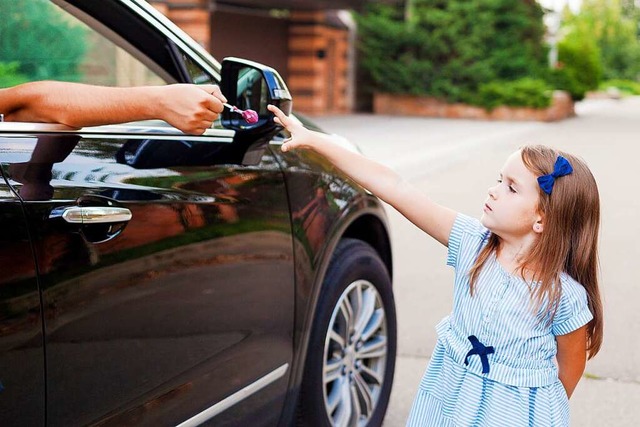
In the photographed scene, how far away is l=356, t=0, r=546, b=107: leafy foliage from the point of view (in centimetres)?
2733

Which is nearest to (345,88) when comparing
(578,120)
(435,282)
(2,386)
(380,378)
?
(578,120)

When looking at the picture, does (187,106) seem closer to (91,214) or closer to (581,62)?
(91,214)

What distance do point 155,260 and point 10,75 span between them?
1066 millimetres

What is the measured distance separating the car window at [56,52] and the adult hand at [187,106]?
2.31ft

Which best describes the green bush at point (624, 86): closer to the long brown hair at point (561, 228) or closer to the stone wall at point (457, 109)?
the stone wall at point (457, 109)

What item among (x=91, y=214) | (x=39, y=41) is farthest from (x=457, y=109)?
(x=91, y=214)

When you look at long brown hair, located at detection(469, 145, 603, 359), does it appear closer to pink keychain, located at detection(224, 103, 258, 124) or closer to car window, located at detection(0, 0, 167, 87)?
pink keychain, located at detection(224, 103, 258, 124)

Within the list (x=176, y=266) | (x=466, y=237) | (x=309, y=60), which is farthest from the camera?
(x=309, y=60)

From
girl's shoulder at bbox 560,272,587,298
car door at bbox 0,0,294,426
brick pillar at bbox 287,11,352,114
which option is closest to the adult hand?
car door at bbox 0,0,294,426

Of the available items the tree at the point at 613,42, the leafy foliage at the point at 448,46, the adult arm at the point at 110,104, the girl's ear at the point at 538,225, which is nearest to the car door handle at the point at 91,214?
the adult arm at the point at 110,104

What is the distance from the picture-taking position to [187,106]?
2.38m

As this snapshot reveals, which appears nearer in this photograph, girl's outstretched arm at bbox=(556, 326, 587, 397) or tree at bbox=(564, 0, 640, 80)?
girl's outstretched arm at bbox=(556, 326, 587, 397)

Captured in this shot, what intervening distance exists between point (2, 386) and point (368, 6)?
26.6m

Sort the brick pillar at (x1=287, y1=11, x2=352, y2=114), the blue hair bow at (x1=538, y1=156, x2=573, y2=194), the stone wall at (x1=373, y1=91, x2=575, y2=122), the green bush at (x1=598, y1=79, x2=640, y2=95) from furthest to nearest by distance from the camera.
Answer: the green bush at (x1=598, y1=79, x2=640, y2=95) < the stone wall at (x1=373, y1=91, x2=575, y2=122) < the brick pillar at (x1=287, y1=11, x2=352, y2=114) < the blue hair bow at (x1=538, y1=156, x2=573, y2=194)
